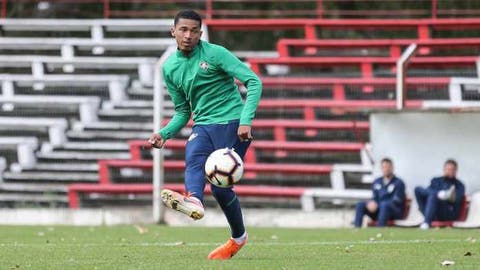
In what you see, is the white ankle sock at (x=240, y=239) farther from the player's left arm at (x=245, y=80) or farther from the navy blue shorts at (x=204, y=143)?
the player's left arm at (x=245, y=80)

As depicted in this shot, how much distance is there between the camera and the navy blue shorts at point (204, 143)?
33.3ft

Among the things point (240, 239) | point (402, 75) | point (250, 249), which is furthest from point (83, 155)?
point (240, 239)

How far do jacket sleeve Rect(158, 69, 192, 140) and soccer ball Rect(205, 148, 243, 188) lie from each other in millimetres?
660

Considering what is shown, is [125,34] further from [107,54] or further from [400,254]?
[400,254]

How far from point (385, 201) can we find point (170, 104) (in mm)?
5424

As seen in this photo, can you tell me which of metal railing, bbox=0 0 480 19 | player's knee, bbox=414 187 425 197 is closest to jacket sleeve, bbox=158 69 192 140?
player's knee, bbox=414 187 425 197

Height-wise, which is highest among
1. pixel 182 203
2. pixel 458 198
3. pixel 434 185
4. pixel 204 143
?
pixel 204 143

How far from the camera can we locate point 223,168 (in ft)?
32.4

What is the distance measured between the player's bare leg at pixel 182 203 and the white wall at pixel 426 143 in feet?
33.8

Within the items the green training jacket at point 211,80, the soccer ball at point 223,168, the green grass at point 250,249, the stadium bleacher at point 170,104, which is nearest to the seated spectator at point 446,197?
the stadium bleacher at point 170,104

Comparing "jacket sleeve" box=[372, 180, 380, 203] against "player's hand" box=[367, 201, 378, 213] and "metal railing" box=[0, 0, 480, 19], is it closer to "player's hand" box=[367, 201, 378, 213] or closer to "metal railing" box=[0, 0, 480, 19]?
"player's hand" box=[367, 201, 378, 213]

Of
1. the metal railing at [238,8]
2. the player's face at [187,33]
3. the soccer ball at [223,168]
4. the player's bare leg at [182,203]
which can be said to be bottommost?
the player's bare leg at [182,203]

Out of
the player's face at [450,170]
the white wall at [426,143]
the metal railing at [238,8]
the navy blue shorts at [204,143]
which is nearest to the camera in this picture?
the navy blue shorts at [204,143]

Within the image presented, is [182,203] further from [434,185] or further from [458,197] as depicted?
[434,185]
